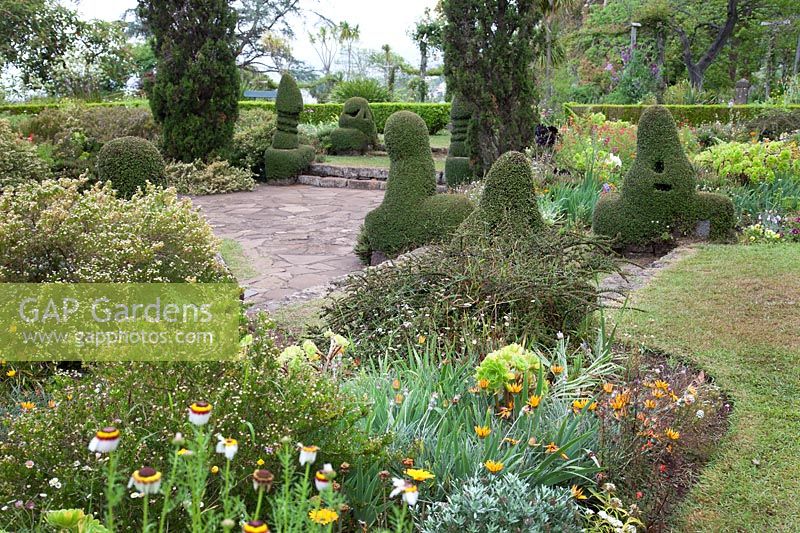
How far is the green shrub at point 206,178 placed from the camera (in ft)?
40.9

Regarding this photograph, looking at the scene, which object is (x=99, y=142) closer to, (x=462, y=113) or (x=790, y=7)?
(x=462, y=113)

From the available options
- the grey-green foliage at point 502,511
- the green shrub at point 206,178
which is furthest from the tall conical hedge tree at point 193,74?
the grey-green foliage at point 502,511

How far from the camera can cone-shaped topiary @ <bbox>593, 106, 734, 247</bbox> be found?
6.98 metres

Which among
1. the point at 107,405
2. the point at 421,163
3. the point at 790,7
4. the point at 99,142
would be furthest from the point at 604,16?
the point at 107,405

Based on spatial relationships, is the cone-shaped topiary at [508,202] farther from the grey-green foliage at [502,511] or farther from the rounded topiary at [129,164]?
the rounded topiary at [129,164]

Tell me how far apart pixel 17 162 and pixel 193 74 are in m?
4.35

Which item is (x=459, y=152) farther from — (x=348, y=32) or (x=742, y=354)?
(x=348, y=32)

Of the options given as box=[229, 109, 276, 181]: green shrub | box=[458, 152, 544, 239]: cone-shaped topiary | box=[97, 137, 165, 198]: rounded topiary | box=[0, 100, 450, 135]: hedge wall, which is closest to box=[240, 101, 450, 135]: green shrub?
box=[0, 100, 450, 135]: hedge wall

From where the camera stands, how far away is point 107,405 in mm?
2156

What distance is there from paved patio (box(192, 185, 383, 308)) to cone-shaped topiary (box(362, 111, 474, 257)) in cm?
56

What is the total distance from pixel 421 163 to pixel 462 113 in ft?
15.9

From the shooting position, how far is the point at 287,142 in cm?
1425

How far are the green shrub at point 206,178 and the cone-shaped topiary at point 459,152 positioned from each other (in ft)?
13.4

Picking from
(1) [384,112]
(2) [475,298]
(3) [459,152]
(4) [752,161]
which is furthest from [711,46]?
(2) [475,298]
